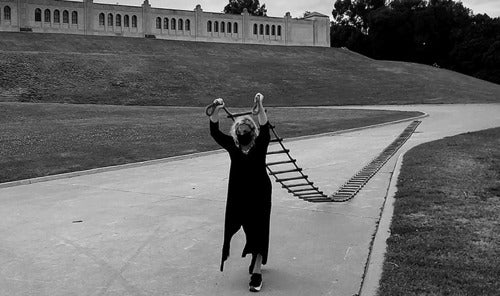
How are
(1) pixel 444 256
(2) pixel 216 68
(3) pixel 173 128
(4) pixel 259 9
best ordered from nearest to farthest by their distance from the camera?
(1) pixel 444 256
(3) pixel 173 128
(2) pixel 216 68
(4) pixel 259 9

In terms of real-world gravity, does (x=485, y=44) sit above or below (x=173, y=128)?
above

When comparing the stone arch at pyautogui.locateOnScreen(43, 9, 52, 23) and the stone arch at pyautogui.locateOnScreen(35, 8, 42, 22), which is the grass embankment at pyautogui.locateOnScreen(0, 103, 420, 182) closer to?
the stone arch at pyautogui.locateOnScreen(35, 8, 42, 22)

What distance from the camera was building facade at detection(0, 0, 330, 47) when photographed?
71.9m

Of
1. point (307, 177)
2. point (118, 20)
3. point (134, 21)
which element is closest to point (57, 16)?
point (118, 20)

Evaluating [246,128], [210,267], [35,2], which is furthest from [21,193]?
[35,2]

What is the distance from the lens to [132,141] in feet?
62.0

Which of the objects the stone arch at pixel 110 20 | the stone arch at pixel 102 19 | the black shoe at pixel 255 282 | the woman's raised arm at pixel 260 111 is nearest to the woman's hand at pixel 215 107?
the woman's raised arm at pixel 260 111

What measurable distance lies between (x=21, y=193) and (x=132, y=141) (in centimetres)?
816

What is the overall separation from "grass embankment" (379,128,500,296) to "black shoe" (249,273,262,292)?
1.15m

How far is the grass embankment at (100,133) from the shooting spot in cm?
1481

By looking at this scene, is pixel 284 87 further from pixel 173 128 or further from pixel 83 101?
pixel 173 128

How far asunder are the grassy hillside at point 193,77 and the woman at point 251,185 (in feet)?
Result: 119

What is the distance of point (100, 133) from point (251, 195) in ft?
54.6

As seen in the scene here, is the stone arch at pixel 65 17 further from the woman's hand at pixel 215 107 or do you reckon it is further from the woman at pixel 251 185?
the woman at pixel 251 185
